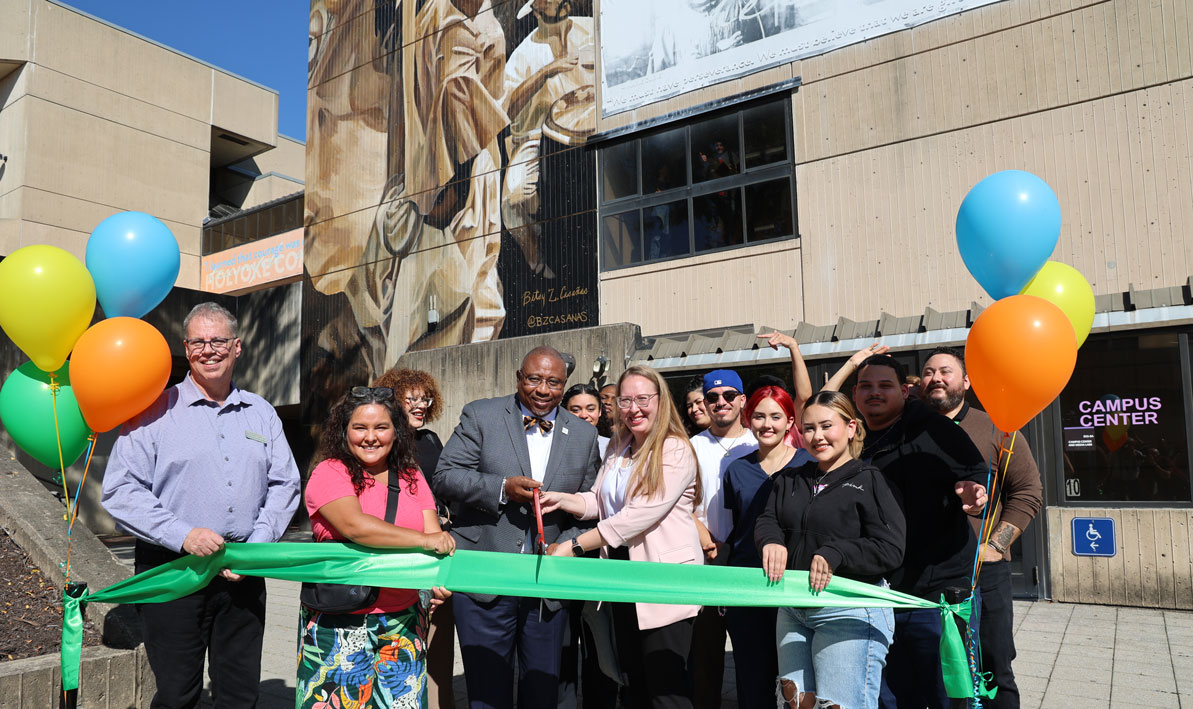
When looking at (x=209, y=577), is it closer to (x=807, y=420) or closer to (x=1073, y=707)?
(x=807, y=420)

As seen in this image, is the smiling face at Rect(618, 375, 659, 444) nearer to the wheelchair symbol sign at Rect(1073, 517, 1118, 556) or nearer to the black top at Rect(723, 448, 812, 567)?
the black top at Rect(723, 448, 812, 567)

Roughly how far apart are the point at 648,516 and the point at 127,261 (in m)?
2.80

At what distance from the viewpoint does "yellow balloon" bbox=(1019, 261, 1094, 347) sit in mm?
3977

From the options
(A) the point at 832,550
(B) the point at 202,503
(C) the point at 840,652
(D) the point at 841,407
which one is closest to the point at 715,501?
(D) the point at 841,407

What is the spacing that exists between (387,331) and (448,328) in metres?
1.82

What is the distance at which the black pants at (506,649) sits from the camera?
3625 millimetres

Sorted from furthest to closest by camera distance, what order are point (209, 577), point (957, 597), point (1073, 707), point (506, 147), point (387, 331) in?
1. point (387, 331)
2. point (506, 147)
3. point (1073, 707)
4. point (209, 577)
5. point (957, 597)

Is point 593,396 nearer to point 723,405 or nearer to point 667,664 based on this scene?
point 723,405

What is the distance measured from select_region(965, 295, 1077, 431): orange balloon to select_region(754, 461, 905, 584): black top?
606 millimetres

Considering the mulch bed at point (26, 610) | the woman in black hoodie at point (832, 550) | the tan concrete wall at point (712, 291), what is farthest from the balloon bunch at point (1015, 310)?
the tan concrete wall at point (712, 291)

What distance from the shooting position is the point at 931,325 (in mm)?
8977

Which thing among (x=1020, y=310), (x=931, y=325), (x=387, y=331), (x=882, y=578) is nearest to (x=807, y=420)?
(x=882, y=578)

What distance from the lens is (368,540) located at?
3219 millimetres

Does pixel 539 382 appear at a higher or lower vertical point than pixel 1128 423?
higher
